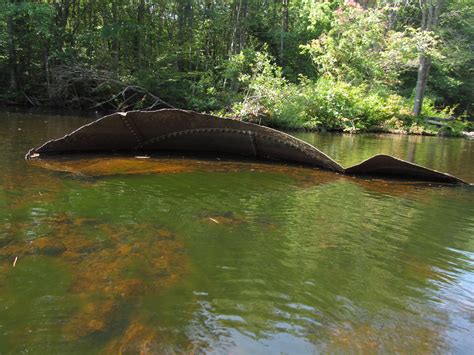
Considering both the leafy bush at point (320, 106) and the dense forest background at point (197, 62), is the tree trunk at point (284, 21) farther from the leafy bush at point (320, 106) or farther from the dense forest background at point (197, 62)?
the leafy bush at point (320, 106)

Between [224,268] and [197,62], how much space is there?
72.9 ft

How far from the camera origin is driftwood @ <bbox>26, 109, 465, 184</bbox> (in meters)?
7.61

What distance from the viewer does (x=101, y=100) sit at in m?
22.6

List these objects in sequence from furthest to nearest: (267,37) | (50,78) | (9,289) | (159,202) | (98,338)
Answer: (267,37)
(50,78)
(159,202)
(9,289)
(98,338)

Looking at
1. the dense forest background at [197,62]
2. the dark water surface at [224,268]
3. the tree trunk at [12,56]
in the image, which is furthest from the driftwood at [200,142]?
the tree trunk at [12,56]

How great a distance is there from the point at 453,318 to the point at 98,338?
91.6 inches

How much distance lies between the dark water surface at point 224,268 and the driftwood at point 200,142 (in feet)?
4.24

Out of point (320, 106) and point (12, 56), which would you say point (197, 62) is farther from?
point (12, 56)

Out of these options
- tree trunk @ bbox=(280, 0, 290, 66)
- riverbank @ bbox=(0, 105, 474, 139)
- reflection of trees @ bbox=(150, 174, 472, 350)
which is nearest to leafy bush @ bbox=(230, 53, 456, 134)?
riverbank @ bbox=(0, 105, 474, 139)

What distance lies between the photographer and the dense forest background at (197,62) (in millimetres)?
20094

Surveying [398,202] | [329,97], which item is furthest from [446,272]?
[329,97]

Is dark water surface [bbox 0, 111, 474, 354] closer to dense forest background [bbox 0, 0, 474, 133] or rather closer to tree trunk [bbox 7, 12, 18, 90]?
dense forest background [bbox 0, 0, 474, 133]

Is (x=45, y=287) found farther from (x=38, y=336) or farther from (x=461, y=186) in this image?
(x=461, y=186)

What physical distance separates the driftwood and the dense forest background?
9.71 metres
